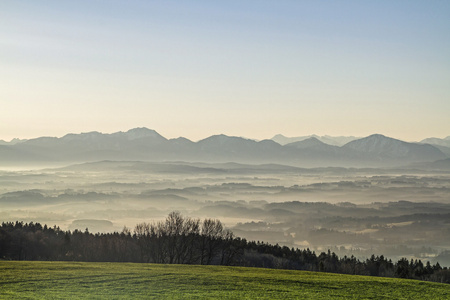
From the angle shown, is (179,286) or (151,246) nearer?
(179,286)

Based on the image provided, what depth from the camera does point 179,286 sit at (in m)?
56.8

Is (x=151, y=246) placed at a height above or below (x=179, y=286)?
below

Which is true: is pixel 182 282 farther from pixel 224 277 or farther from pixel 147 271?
pixel 147 271

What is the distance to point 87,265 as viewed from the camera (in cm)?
7888

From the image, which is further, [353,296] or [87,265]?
[87,265]

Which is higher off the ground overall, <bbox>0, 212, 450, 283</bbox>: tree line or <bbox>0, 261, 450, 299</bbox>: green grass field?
<bbox>0, 261, 450, 299</bbox>: green grass field

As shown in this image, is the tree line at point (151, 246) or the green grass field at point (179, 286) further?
the tree line at point (151, 246)

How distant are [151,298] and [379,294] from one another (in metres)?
25.3

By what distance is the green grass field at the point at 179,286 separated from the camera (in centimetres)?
5106

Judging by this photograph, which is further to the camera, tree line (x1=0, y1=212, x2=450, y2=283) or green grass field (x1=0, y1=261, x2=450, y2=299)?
tree line (x1=0, y1=212, x2=450, y2=283)

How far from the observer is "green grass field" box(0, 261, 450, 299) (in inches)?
2010

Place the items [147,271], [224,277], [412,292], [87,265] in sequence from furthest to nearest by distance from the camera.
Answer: [87,265], [147,271], [224,277], [412,292]

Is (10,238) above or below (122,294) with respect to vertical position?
below

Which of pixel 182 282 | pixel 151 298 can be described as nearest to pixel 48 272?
pixel 182 282
